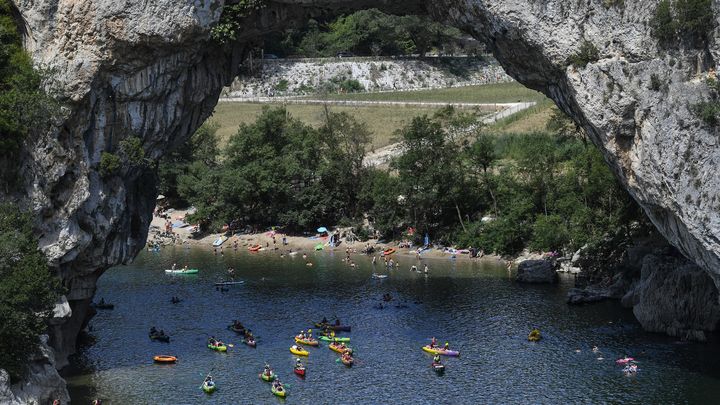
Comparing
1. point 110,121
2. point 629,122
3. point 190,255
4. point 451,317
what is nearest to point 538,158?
point 451,317

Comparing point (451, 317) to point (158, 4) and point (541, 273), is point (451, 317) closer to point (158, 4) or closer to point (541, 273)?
point (541, 273)

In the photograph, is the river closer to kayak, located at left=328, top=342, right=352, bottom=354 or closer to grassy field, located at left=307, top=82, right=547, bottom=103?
kayak, located at left=328, top=342, right=352, bottom=354

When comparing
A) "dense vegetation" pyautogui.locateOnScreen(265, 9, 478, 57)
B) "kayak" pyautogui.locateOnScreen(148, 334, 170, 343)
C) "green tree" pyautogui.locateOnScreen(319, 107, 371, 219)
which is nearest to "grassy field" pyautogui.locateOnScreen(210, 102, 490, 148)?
"green tree" pyautogui.locateOnScreen(319, 107, 371, 219)

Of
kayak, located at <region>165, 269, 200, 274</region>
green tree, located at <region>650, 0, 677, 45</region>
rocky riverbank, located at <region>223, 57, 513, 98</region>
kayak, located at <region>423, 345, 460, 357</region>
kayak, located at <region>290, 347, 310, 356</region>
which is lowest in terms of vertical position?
kayak, located at <region>165, 269, 200, 274</region>

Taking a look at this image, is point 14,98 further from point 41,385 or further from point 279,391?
point 279,391

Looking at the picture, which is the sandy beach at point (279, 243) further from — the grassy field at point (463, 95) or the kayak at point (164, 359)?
the grassy field at point (463, 95)

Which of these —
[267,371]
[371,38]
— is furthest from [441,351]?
[371,38]
